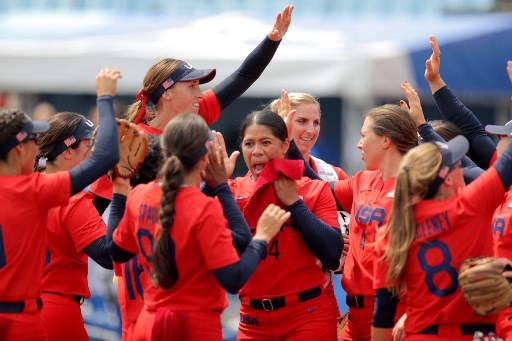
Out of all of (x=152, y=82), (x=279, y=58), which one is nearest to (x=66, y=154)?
(x=152, y=82)

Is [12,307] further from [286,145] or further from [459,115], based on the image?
[459,115]

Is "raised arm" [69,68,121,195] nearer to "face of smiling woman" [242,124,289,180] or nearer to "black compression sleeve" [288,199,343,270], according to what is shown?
"face of smiling woman" [242,124,289,180]

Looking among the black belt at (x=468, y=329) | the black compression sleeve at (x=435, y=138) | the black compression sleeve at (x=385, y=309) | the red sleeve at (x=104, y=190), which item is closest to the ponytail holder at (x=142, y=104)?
the red sleeve at (x=104, y=190)

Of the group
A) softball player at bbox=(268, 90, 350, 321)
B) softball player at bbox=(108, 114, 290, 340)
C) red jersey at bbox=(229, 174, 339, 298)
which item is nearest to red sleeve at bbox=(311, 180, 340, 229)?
red jersey at bbox=(229, 174, 339, 298)

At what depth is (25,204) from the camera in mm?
4938

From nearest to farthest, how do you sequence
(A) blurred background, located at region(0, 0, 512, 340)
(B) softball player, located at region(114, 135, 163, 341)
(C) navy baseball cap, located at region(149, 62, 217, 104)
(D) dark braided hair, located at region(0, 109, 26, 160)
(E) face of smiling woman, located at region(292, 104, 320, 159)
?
(D) dark braided hair, located at region(0, 109, 26, 160) → (B) softball player, located at region(114, 135, 163, 341) → (C) navy baseball cap, located at region(149, 62, 217, 104) → (E) face of smiling woman, located at region(292, 104, 320, 159) → (A) blurred background, located at region(0, 0, 512, 340)

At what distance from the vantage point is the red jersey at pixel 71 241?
5715 mm

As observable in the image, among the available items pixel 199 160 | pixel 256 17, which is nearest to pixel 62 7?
pixel 256 17

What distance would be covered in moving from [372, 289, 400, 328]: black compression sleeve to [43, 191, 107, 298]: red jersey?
5.40 ft

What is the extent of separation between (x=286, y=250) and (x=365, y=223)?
0.45 m

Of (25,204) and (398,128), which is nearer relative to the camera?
(25,204)

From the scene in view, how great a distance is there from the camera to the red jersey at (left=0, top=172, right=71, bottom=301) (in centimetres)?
492

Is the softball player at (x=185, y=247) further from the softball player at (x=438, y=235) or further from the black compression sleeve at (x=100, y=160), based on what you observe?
the softball player at (x=438, y=235)

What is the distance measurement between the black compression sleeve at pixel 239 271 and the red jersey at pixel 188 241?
0.10ft
